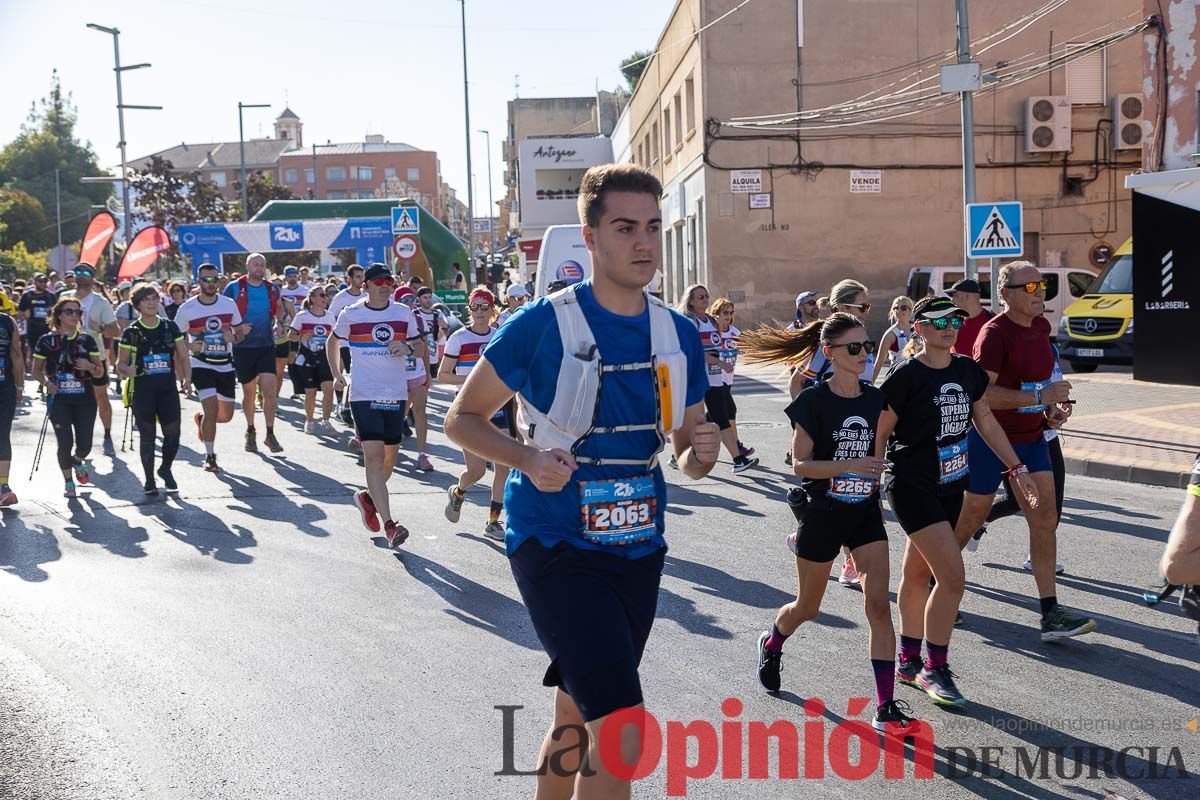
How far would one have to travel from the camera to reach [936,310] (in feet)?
17.7

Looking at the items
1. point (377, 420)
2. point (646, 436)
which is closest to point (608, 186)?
point (646, 436)

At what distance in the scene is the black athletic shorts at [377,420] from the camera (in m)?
8.85

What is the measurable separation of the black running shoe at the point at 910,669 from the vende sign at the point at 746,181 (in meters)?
25.6

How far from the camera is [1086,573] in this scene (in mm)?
7594

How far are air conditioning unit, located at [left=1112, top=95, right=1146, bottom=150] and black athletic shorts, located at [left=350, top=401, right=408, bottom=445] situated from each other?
88.3 feet

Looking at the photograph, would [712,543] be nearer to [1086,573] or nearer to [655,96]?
[1086,573]

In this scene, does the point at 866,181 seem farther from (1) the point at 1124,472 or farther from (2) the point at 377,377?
(2) the point at 377,377

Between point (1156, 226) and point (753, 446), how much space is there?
378 inches

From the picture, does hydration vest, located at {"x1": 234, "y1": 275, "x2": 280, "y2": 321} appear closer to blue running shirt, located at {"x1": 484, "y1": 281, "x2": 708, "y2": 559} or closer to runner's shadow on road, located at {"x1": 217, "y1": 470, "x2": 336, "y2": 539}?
runner's shadow on road, located at {"x1": 217, "y1": 470, "x2": 336, "y2": 539}

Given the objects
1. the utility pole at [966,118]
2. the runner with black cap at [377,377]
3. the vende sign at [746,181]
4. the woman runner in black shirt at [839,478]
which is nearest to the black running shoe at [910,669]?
the woman runner in black shirt at [839,478]

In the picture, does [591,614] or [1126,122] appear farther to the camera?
[1126,122]

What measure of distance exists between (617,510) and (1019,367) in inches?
150

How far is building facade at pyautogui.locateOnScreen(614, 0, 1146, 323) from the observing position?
30.0 meters

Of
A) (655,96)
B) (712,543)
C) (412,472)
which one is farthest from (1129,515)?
(655,96)
